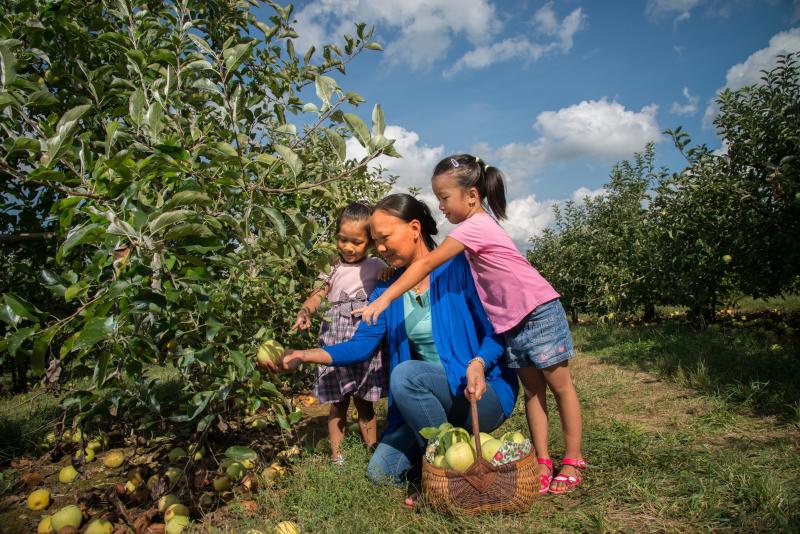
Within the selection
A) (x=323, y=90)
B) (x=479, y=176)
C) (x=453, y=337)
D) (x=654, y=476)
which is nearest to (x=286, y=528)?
(x=453, y=337)

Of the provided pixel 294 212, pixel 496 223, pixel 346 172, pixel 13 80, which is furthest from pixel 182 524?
pixel 496 223

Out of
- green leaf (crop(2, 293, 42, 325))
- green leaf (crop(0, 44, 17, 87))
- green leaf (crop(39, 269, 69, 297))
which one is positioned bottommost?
green leaf (crop(2, 293, 42, 325))

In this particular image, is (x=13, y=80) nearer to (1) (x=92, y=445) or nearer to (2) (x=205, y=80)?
(2) (x=205, y=80)

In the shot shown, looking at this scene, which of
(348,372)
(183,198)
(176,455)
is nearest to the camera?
(183,198)

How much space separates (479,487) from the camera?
1.78 meters

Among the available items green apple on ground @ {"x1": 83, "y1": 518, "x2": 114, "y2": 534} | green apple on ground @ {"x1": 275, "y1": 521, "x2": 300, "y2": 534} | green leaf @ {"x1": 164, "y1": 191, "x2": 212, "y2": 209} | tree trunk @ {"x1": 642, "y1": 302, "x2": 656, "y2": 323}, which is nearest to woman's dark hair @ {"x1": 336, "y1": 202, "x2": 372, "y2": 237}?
green leaf @ {"x1": 164, "y1": 191, "x2": 212, "y2": 209}

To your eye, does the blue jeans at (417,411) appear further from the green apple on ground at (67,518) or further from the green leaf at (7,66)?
the green leaf at (7,66)

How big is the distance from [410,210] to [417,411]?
95 cm

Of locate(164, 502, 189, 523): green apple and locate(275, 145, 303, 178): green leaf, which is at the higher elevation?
locate(275, 145, 303, 178): green leaf

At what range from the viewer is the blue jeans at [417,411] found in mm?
2121

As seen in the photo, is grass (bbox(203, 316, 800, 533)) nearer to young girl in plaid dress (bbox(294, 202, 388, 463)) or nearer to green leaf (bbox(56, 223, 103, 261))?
young girl in plaid dress (bbox(294, 202, 388, 463))

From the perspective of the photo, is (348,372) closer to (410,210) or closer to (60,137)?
(410,210)

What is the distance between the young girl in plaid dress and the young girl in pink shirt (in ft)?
1.83

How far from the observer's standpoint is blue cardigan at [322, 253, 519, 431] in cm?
224
